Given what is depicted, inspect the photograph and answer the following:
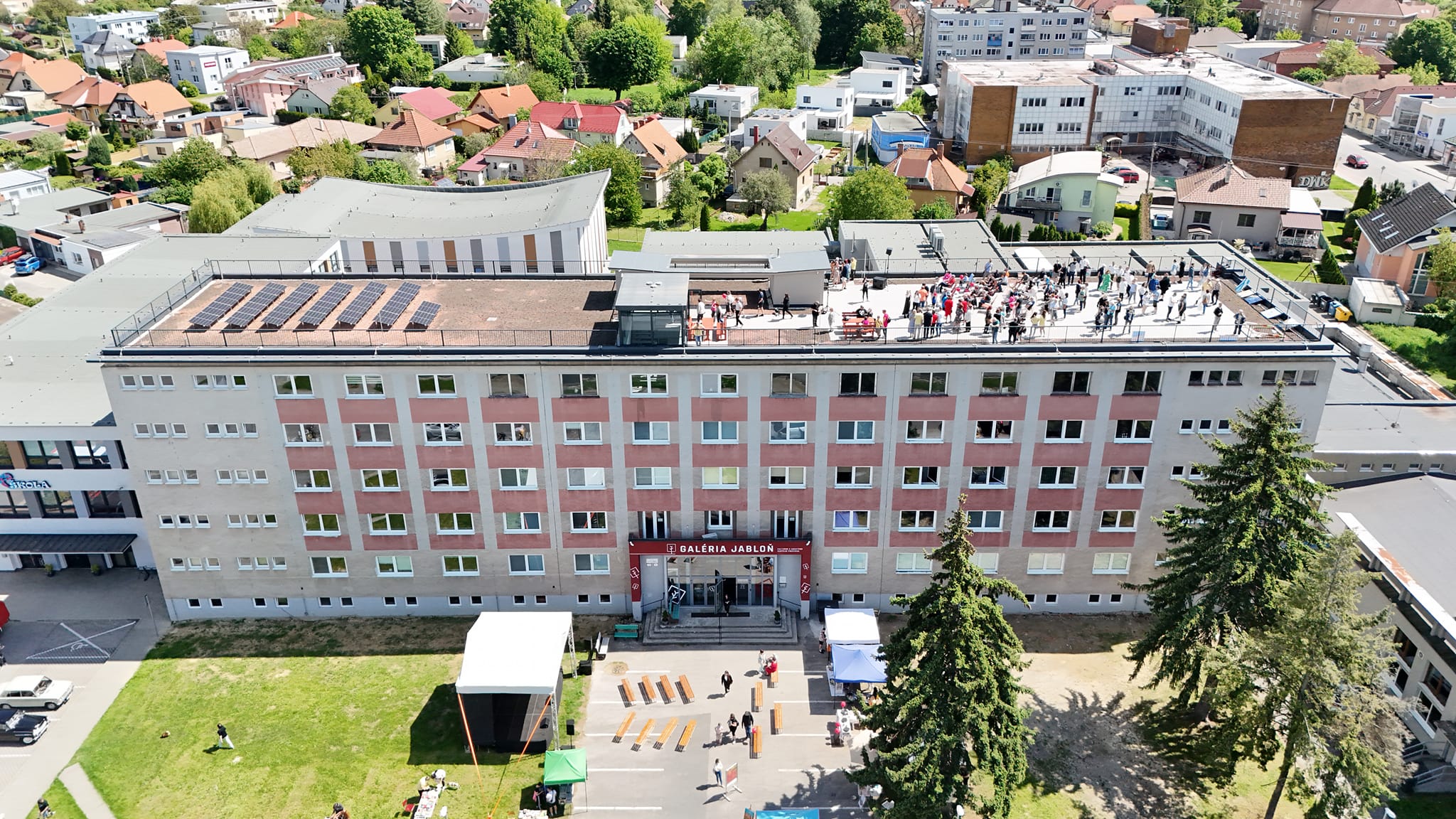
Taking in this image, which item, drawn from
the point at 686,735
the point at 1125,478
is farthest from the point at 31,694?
the point at 1125,478

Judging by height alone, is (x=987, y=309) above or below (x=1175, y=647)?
above

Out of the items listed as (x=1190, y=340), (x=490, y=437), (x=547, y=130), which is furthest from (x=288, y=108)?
(x=1190, y=340)

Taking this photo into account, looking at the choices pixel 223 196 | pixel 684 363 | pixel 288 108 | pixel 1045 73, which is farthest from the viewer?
pixel 288 108

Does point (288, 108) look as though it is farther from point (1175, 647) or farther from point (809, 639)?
point (1175, 647)

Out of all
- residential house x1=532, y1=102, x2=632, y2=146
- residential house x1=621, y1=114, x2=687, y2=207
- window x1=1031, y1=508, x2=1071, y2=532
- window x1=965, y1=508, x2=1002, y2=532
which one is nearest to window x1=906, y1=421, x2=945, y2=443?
window x1=965, y1=508, x2=1002, y2=532

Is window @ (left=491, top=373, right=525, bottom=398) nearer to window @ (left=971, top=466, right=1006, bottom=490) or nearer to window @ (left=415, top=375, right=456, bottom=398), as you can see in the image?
window @ (left=415, top=375, right=456, bottom=398)

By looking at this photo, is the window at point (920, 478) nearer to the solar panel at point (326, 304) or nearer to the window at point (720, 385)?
the window at point (720, 385)
